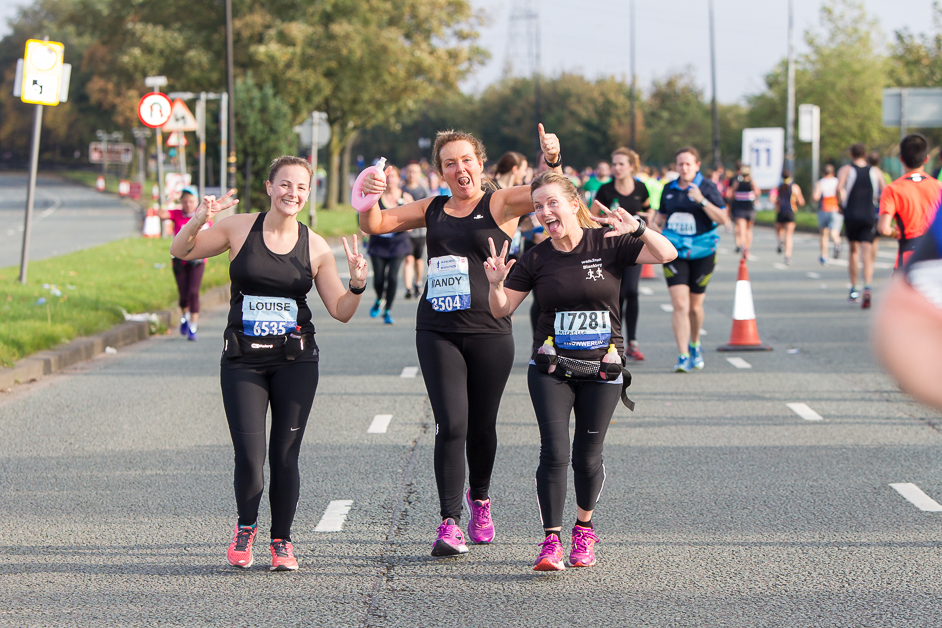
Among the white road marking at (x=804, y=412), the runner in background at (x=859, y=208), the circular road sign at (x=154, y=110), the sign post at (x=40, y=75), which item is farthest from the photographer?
the circular road sign at (x=154, y=110)

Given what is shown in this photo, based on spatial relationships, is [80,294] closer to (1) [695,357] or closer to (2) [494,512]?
(1) [695,357]

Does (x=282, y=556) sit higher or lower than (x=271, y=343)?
lower

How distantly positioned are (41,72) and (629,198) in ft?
24.0

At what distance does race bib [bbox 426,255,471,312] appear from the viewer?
202 inches

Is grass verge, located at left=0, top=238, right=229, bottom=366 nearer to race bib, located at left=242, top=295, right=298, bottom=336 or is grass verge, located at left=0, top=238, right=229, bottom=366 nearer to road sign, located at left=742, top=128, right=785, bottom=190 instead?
race bib, located at left=242, top=295, right=298, bottom=336

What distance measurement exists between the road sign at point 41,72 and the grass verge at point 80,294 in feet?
7.61

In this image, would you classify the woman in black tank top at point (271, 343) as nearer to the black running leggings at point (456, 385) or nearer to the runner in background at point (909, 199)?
the black running leggings at point (456, 385)

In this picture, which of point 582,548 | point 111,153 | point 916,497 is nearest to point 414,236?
point 916,497

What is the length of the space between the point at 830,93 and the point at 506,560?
4775 centimetres

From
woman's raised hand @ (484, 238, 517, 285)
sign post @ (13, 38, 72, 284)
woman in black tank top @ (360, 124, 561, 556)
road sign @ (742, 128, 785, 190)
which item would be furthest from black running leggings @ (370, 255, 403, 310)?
road sign @ (742, 128, 785, 190)

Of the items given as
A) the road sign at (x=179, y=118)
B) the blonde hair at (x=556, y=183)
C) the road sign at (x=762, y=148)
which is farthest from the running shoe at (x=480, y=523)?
the road sign at (x=762, y=148)

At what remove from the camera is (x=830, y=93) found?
49219mm

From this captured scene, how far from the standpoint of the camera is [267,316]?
4.95 metres

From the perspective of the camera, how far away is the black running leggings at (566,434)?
493cm
